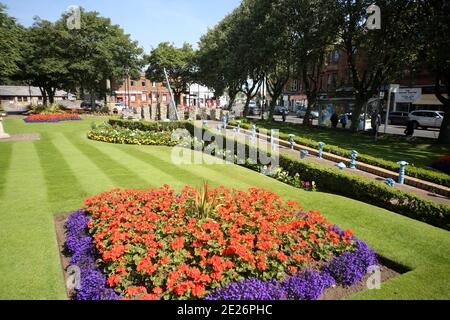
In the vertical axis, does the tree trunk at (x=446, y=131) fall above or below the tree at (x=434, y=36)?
below

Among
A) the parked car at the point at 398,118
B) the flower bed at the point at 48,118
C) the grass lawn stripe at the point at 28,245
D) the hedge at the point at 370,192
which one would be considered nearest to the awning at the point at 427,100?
the parked car at the point at 398,118

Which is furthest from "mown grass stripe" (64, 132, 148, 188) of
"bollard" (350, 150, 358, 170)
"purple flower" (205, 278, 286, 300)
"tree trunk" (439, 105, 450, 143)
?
"tree trunk" (439, 105, 450, 143)

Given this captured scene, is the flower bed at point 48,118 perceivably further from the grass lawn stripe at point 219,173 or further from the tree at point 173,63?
the tree at point 173,63

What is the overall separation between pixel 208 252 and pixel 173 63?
5252 cm

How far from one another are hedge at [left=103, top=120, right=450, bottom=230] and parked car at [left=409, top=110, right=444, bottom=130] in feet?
88.7

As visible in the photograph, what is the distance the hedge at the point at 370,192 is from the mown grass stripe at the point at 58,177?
8.39 m

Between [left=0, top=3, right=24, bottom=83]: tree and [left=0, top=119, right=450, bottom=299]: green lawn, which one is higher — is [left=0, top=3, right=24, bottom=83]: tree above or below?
above

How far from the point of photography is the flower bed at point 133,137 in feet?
69.6

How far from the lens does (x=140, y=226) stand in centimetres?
705

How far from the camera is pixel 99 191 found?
35.5 feet

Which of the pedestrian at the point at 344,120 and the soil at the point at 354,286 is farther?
the pedestrian at the point at 344,120

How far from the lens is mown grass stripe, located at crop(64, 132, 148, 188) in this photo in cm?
1191

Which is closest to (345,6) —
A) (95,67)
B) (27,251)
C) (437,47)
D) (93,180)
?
(437,47)

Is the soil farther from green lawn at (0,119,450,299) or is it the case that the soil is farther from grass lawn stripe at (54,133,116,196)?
grass lawn stripe at (54,133,116,196)
